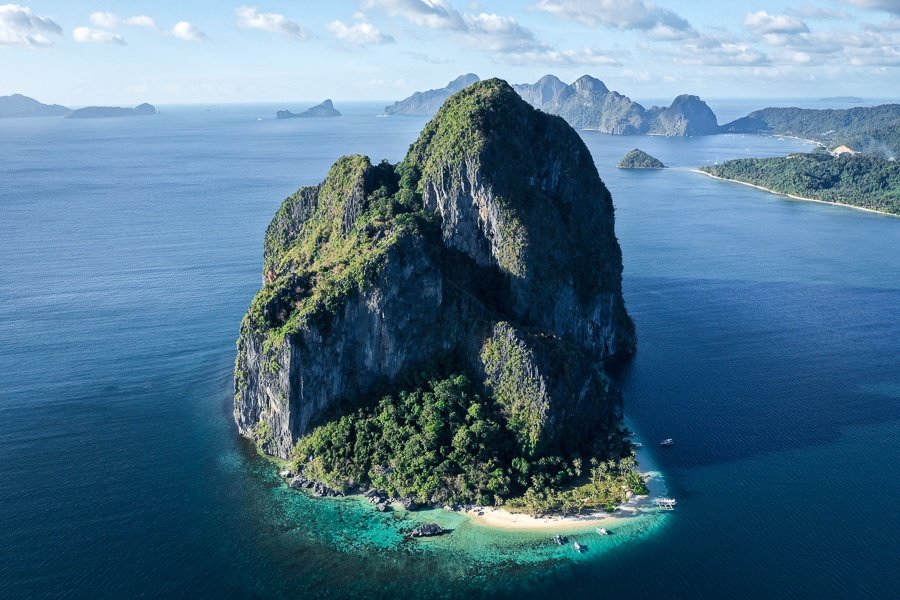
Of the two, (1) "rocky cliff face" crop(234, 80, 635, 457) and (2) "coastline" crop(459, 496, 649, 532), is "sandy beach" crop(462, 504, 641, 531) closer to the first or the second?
(2) "coastline" crop(459, 496, 649, 532)

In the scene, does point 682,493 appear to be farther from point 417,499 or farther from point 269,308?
point 269,308

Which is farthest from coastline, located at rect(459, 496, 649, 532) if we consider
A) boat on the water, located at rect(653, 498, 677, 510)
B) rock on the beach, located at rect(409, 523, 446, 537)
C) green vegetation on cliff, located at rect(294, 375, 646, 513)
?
rock on the beach, located at rect(409, 523, 446, 537)

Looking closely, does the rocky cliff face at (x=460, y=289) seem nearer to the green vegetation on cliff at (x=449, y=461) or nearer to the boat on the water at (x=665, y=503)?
the green vegetation on cliff at (x=449, y=461)

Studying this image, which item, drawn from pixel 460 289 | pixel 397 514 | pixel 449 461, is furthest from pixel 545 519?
pixel 460 289

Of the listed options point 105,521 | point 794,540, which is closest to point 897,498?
point 794,540

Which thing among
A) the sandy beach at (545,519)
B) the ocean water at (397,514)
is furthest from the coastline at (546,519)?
the ocean water at (397,514)
